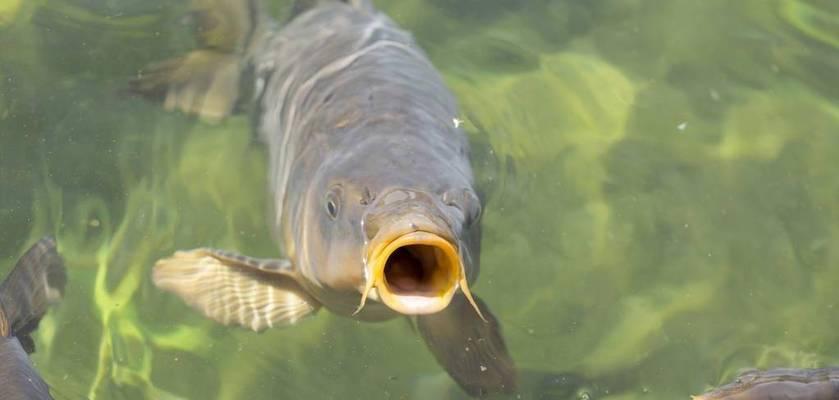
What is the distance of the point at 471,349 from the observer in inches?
175

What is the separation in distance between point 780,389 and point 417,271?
1.22m

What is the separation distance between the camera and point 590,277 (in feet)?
17.1

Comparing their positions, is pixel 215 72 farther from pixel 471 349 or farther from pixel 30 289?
pixel 471 349

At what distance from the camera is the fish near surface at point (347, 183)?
3.42 meters

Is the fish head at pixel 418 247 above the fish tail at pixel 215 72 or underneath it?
above

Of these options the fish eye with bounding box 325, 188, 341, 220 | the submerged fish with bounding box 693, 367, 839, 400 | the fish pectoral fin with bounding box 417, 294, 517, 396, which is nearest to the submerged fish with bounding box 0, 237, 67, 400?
the fish eye with bounding box 325, 188, 341, 220

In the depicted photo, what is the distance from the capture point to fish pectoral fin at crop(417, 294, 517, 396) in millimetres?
4410

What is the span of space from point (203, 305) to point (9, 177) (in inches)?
57.3

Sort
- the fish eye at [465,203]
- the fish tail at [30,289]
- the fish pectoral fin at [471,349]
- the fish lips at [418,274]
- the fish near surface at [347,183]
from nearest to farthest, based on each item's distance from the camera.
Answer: the fish lips at [418,274] < the fish near surface at [347,183] < the fish eye at [465,203] < the fish tail at [30,289] < the fish pectoral fin at [471,349]

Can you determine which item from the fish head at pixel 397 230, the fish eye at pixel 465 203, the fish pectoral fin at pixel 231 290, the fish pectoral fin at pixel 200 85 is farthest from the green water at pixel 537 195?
the fish eye at pixel 465 203

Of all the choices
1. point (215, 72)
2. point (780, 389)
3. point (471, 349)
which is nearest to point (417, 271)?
point (471, 349)

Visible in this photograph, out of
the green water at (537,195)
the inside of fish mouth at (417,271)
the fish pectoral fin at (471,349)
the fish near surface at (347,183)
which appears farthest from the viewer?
the green water at (537,195)

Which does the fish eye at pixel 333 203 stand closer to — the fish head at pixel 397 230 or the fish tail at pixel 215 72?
the fish head at pixel 397 230

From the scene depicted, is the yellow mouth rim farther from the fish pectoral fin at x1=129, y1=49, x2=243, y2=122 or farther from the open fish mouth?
the fish pectoral fin at x1=129, y1=49, x2=243, y2=122
